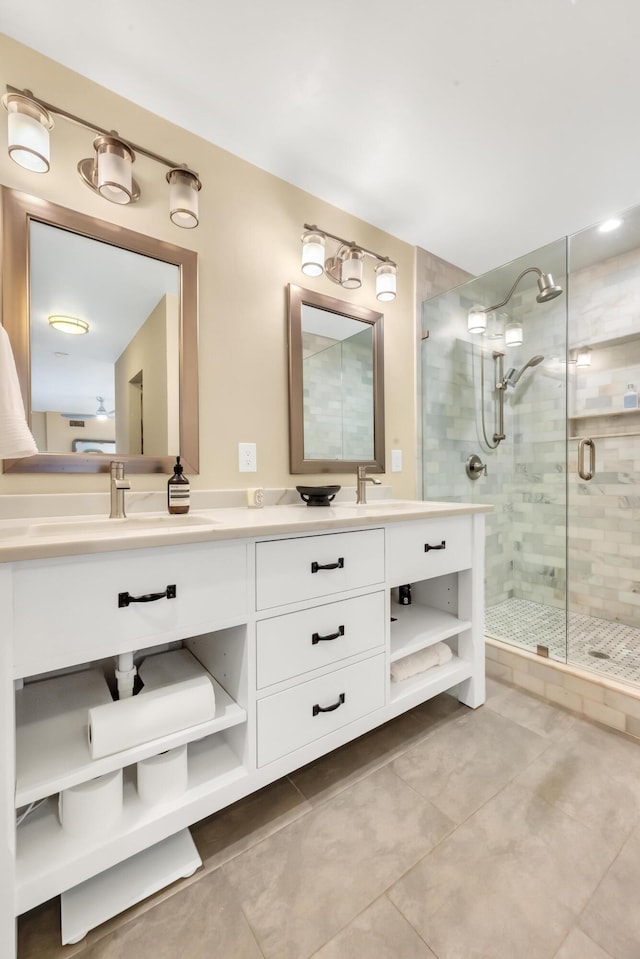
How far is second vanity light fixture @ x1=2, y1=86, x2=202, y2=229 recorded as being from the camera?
1.08 meters

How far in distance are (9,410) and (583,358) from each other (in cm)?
294

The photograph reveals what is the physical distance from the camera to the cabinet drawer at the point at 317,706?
1.07 metres

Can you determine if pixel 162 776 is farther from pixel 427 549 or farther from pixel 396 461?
pixel 396 461

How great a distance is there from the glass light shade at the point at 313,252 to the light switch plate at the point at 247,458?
2.62 feet

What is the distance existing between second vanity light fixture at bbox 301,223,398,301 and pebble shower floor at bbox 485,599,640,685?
6.02ft

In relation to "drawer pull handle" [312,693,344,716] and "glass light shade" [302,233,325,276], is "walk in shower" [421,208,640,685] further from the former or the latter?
"drawer pull handle" [312,693,344,716]

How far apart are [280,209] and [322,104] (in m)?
0.41

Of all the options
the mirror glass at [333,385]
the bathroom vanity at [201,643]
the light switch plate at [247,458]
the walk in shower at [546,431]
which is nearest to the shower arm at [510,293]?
the walk in shower at [546,431]

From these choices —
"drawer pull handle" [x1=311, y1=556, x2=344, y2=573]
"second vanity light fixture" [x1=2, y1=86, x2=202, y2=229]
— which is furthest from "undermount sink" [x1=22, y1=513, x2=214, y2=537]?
"second vanity light fixture" [x1=2, y1=86, x2=202, y2=229]

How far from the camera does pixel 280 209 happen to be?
173 centimetres

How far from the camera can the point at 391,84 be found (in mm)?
1333

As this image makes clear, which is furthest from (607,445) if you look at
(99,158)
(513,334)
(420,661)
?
(99,158)

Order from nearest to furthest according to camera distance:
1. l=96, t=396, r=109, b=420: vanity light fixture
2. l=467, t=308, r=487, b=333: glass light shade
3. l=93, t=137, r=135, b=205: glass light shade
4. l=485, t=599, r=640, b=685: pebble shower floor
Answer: l=93, t=137, r=135, b=205: glass light shade → l=96, t=396, r=109, b=420: vanity light fixture → l=485, t=599, r=640, b=685: pebble shower floor → l=467, t=308, r=487, b=333: glass light shade

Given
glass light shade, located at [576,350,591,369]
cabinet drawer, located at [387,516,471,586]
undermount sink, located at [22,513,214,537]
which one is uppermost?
glass light shade, located at [576,350,591,369]
